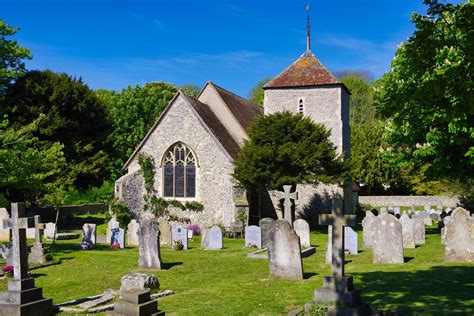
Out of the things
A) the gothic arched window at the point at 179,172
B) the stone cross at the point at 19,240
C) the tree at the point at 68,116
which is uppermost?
the tree at the point at 68,116

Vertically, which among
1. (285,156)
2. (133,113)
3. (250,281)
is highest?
(133,113)

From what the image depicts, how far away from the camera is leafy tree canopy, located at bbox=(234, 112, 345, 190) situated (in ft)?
82.4

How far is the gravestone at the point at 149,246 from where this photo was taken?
15594 mm

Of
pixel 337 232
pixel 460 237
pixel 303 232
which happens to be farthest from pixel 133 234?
pixel 337 232

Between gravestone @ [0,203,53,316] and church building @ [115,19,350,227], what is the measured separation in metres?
17.0

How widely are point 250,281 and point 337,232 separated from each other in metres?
4.36

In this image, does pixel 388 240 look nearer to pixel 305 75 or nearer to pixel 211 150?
pixel 211 150

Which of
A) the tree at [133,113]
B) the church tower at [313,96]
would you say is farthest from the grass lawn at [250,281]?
the tree at [133,113]

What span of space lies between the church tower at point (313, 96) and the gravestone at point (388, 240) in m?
16.9

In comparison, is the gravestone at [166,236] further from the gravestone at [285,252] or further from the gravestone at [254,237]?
the gravestone at [285,252]

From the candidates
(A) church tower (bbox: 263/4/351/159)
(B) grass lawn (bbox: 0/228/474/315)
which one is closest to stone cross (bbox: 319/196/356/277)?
(B) grass lawn (bbox: 0/228/474/315)

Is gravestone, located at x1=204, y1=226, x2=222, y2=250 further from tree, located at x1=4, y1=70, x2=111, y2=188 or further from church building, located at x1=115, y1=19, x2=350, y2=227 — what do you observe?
tree, located at x1=4, y1=70, x2=111, y2=188

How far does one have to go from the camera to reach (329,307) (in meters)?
8.96

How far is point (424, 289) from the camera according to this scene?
37.7 feet
